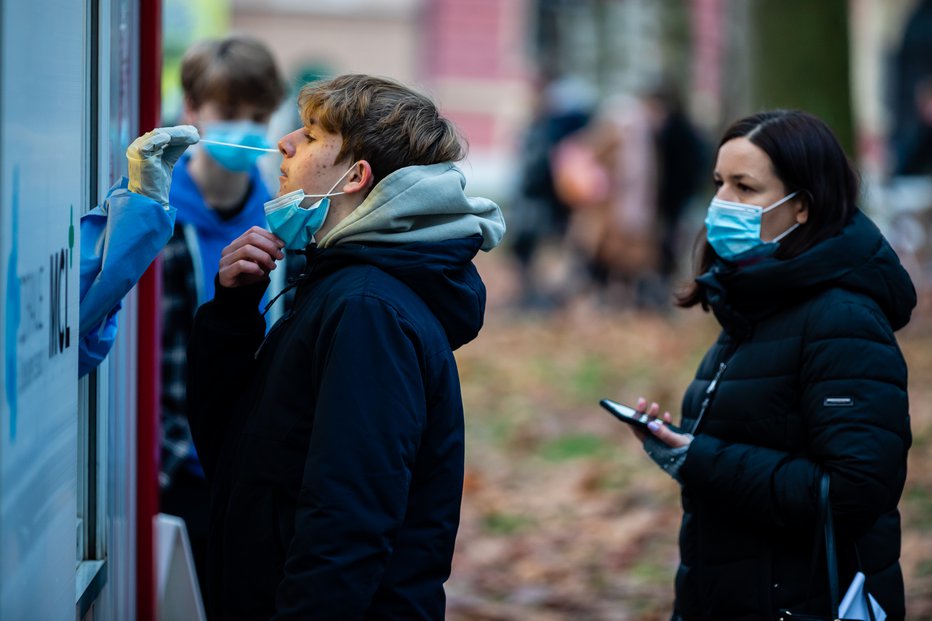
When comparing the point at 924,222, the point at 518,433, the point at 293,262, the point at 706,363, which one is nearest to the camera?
the point at 706,363

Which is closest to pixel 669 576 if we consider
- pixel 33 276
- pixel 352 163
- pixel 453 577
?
pixel 453 577

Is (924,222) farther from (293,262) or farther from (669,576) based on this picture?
(293,262)

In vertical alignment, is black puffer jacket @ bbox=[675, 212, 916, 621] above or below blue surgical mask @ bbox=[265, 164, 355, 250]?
below

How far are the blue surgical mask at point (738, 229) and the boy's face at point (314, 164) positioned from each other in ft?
3.16

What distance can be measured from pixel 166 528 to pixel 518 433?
509 cm

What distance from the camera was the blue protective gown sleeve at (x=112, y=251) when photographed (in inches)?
97.7

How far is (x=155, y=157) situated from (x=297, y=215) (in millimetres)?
283

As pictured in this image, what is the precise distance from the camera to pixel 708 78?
2681 cm

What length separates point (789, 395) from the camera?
9.30ft

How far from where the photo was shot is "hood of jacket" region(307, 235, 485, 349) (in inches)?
94.4

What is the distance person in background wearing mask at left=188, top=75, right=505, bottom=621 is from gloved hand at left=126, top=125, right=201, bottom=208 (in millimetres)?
185

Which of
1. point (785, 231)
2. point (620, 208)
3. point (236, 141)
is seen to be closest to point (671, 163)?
point (620, 208)

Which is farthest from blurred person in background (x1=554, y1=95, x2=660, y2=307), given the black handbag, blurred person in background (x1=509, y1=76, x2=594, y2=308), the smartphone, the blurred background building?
the black handbag

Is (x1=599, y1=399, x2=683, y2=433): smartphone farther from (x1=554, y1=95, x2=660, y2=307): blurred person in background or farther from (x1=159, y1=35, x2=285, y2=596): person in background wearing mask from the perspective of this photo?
(x1=554, y1=95, x2=660, y2=307): blurred person in background
